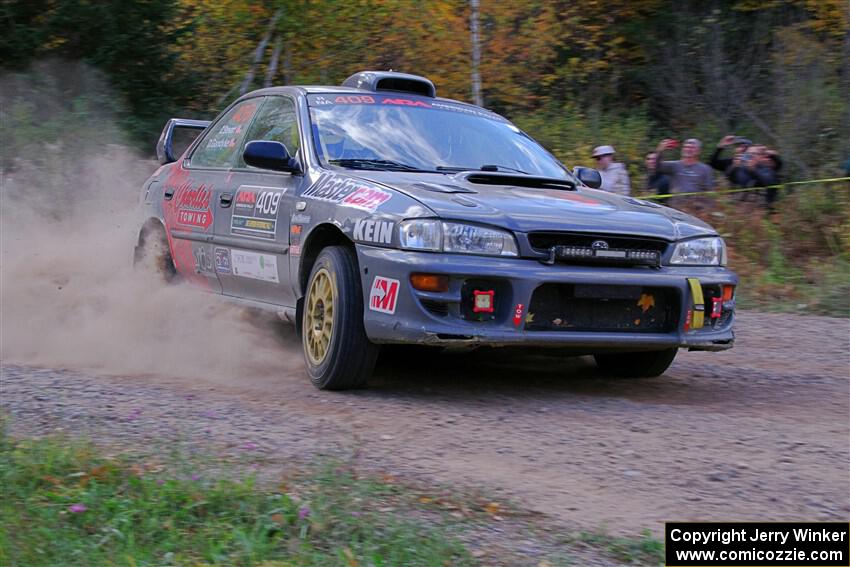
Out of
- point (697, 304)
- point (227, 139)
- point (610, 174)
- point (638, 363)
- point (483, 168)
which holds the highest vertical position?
point (227, 139)

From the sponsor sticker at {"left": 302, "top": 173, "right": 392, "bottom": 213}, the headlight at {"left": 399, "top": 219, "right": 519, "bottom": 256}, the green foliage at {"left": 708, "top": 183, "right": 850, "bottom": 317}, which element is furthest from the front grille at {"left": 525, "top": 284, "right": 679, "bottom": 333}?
the green foliage at {"left": 708, "top": 183, "right": 850, "bottom": 317}

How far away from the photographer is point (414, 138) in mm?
6238

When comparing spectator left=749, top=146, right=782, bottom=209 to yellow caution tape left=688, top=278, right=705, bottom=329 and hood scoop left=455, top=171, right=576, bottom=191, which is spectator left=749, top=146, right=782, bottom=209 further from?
yellow caution tape left=688, top=278, right=705, bottom=329

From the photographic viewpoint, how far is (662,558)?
3.19m

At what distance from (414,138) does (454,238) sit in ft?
4.60

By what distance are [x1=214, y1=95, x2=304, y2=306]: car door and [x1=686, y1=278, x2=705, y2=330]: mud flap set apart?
2130mm

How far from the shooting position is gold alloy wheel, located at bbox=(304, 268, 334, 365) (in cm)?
543

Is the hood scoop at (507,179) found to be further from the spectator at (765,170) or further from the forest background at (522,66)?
the spectator at (765,170)

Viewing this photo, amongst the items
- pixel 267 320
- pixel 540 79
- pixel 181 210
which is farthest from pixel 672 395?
pixel 540 79

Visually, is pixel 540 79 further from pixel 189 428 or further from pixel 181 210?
pixel 189 428

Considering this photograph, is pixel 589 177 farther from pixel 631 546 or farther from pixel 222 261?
pixel 631 546

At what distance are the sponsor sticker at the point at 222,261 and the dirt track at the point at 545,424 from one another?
1.92 feet

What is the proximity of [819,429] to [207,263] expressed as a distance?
3.81 m

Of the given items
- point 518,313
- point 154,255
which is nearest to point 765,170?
point 154,255
